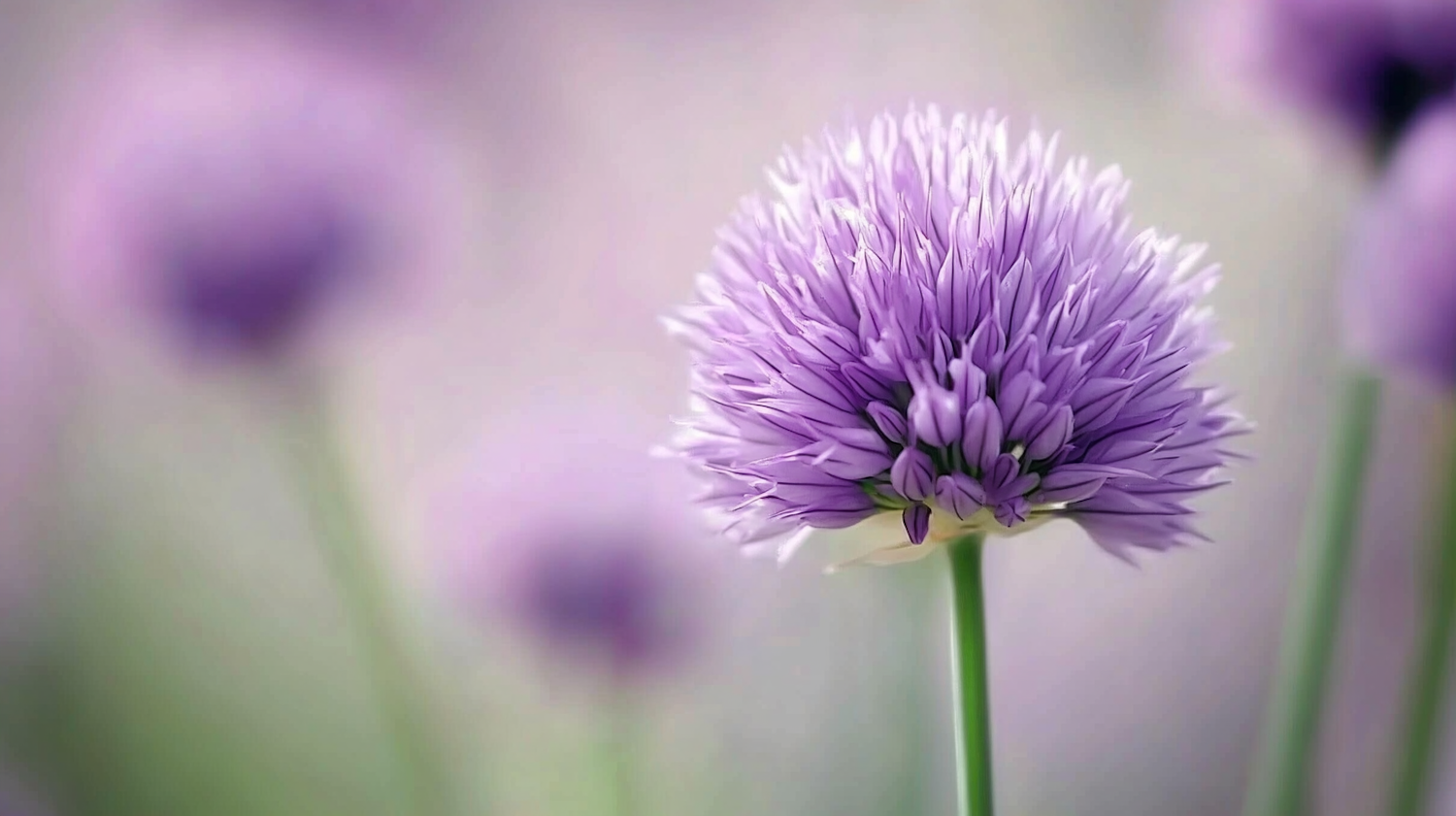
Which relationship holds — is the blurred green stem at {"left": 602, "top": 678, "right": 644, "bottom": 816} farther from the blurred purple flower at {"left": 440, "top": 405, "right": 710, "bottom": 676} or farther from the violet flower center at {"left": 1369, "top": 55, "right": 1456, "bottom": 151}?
Result: the violet flower center at {"left": 1369, "top": 55, "right": 1456, "bottom": 151}

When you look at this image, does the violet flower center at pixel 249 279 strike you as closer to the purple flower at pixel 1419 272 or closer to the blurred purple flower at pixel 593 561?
the blurred purple flower at pixel 593 561

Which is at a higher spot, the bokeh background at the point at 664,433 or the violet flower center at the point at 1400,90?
the violet flower center at the point at 1400,90

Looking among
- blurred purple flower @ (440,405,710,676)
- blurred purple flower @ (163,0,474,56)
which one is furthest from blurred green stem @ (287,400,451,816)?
blurred purple flower @ (163,0,474,56)

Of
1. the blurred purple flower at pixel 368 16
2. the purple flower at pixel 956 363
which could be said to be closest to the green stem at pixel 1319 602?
the purple flower at pixel 956 363

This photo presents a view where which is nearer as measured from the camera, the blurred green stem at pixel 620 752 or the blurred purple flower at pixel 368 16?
the blurred green stem at pixel 620 752

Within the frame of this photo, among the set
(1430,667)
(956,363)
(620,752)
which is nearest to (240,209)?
(620,752)

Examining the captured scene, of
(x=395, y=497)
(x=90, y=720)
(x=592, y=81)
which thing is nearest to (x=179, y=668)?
(x=90, y=720)

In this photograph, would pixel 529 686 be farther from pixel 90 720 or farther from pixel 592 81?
pixel 592 81
